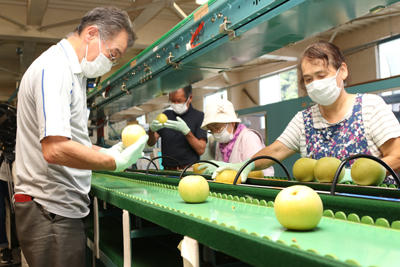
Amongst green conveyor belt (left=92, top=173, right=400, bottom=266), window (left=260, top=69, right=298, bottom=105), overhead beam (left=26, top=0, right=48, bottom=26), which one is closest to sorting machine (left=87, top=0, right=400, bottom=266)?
green conveyor belt (left=92, top=173, right=400, bottom=266)

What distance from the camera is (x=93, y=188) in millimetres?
2492

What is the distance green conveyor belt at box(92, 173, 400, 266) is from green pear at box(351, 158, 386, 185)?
1.68 feet

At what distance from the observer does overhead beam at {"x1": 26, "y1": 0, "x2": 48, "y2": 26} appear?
5.75m

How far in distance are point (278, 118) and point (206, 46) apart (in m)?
3.84

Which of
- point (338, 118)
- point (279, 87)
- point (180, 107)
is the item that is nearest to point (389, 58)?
point (279, 87)

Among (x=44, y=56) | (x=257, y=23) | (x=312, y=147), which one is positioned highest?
(x=257, y=23)

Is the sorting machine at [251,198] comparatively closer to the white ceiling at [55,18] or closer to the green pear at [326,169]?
the green pear at [326,169]

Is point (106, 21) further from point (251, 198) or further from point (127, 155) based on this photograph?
point (251, 198)

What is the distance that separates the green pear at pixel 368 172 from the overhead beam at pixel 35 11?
18.3 feet

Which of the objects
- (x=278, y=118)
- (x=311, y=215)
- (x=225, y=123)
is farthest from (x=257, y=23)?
(x=278, y=118)

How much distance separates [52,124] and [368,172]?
1.43m

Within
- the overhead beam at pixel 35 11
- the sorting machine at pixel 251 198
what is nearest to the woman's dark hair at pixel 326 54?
the sorting machine at pixel 251 198

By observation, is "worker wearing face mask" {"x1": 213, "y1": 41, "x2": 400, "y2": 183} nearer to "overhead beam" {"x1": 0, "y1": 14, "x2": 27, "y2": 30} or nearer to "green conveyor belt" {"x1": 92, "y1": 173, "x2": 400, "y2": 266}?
"green conveyor belt" {"x1": 92, "y1": 173, "x2": 400, "y2": 266}

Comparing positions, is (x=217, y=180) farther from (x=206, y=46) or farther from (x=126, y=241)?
(x=206, y=46)
